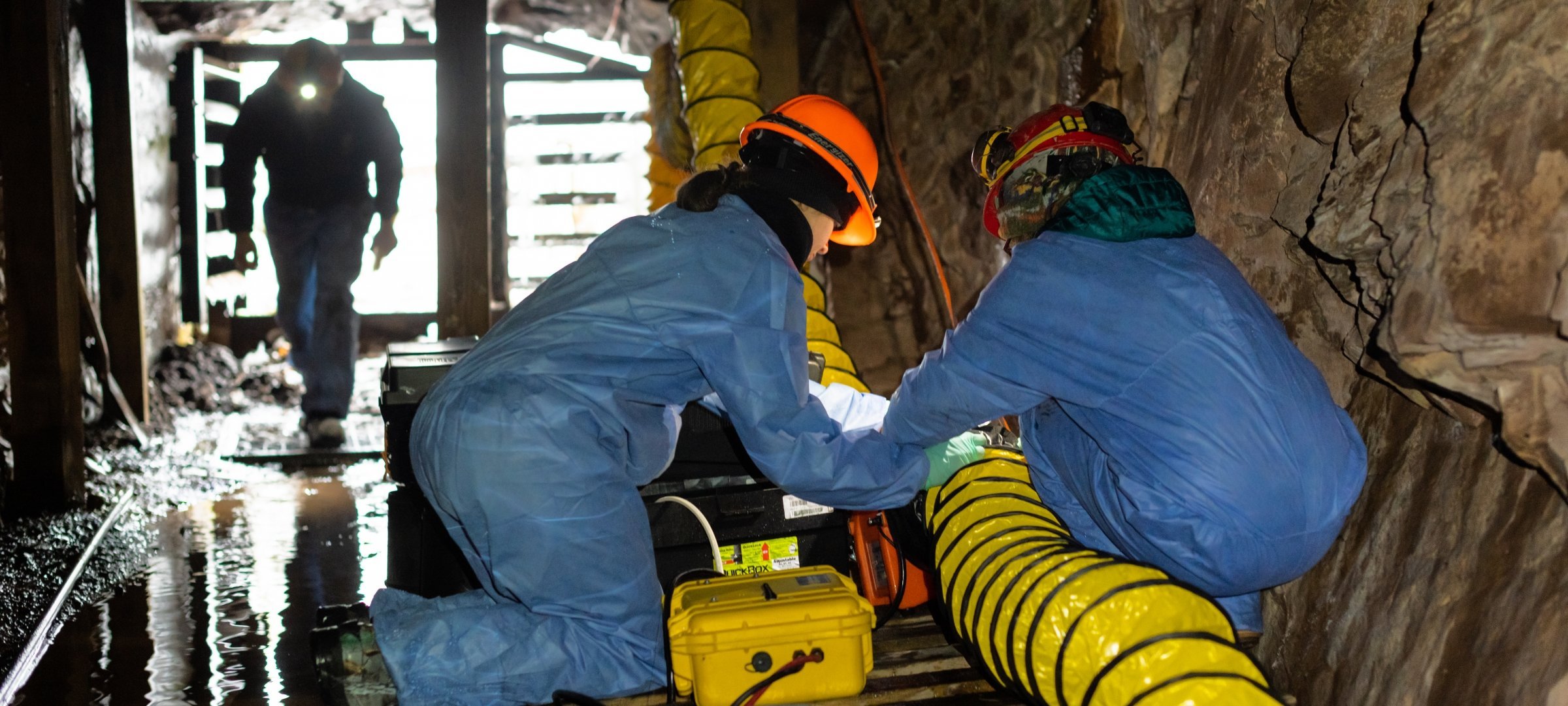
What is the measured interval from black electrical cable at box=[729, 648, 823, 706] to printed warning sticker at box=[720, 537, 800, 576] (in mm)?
602

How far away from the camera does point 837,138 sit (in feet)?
8.46

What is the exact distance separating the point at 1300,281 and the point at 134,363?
5.50m

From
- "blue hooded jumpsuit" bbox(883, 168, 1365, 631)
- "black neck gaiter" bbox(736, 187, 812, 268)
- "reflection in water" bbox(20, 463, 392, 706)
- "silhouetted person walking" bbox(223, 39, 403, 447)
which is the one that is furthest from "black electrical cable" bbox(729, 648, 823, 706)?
"silhouetted person walking" bbox(223, 39, 403, 447)

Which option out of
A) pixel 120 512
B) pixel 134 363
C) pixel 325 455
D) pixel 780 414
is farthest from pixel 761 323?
pixel 134 363

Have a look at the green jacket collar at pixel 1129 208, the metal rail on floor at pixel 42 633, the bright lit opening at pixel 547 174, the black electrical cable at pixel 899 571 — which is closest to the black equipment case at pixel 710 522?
the black electrical cable at pixel 899 571

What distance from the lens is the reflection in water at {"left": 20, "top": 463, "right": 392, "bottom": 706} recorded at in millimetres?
2727

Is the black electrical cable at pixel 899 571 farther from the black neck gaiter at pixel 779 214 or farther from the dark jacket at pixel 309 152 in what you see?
the dark jacket at pixel 309 152

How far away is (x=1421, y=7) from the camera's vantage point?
2.16 m

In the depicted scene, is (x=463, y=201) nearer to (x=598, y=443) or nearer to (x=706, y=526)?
(x=706, y=526)

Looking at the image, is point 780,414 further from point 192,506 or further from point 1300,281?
point 192,506

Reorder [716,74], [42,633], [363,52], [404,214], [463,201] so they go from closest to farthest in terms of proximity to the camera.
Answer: [42,633] → [716,74] → [463,201] → [363,52] → [404,214]

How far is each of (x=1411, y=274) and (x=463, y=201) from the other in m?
4.06

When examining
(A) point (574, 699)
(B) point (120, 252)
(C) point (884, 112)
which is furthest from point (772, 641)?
(B) point (120, 252)

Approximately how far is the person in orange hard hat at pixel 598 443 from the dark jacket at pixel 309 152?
3977 mm
